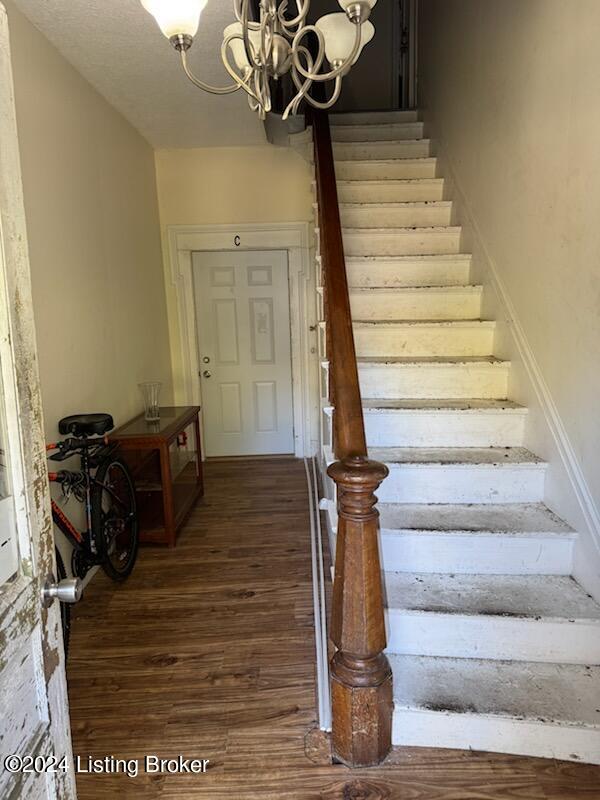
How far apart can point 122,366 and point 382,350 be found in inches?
65.6

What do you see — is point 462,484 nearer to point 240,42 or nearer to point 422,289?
point 422,289

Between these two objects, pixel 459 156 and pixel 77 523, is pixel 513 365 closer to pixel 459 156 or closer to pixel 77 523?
pixel 459 156

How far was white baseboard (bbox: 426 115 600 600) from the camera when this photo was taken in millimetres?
1648

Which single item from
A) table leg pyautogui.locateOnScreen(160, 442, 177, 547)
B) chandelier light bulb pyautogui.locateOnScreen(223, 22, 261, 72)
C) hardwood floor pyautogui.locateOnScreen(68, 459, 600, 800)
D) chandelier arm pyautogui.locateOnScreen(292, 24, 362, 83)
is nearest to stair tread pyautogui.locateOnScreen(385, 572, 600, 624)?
hardwood floor pyautogui.locateOnScreen(68, 459, 600, 800)

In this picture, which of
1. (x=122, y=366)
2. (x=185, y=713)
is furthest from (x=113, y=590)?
(x=122, y=366)

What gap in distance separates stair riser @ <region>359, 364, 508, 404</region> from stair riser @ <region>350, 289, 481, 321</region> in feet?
1.54

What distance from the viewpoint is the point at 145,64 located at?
247 centimetres

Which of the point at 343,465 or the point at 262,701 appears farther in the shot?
the point at 262,701

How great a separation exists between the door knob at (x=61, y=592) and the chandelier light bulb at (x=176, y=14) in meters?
1.33

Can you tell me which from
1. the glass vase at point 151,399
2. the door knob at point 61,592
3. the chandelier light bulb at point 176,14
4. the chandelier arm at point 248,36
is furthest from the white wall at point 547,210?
the glass vase at point 151,399

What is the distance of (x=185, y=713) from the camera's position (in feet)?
5.45

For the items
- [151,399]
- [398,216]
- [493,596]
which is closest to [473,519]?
[493,596]

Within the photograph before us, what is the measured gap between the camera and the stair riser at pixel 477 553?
1.76 m

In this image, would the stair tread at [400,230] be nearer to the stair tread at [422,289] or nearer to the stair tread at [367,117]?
the stair tread at [422,289]
